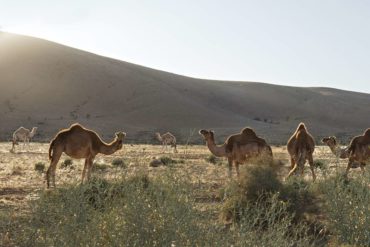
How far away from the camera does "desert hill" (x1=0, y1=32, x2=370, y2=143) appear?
76.5m

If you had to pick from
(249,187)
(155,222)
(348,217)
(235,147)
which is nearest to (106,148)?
(235,147)

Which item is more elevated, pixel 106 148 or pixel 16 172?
pixel 106 148

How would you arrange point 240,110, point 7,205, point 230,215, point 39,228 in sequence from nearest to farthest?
1. point 39,228
2. point 230,215
3. point 7,205
4. point 240,110

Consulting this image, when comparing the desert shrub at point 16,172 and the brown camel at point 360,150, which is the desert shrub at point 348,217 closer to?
the brown camel at point 360,150

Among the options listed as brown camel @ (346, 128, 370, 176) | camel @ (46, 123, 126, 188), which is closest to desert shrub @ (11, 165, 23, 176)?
camel @ (46, 123, 126, 188)

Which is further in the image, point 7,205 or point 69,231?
point 7,205

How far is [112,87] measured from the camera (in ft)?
302

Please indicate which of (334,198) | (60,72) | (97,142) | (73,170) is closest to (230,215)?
(334,198)

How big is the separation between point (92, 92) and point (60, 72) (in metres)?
8.52

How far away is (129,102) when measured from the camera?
87625mm

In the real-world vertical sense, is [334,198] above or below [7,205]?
above

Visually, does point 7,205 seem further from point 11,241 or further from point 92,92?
point 92,92

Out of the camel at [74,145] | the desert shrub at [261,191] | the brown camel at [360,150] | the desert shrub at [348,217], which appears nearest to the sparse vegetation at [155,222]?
the desert shrub at [348,217]

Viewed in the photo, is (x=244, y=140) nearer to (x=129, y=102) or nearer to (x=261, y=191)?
(x=261, y=191)
